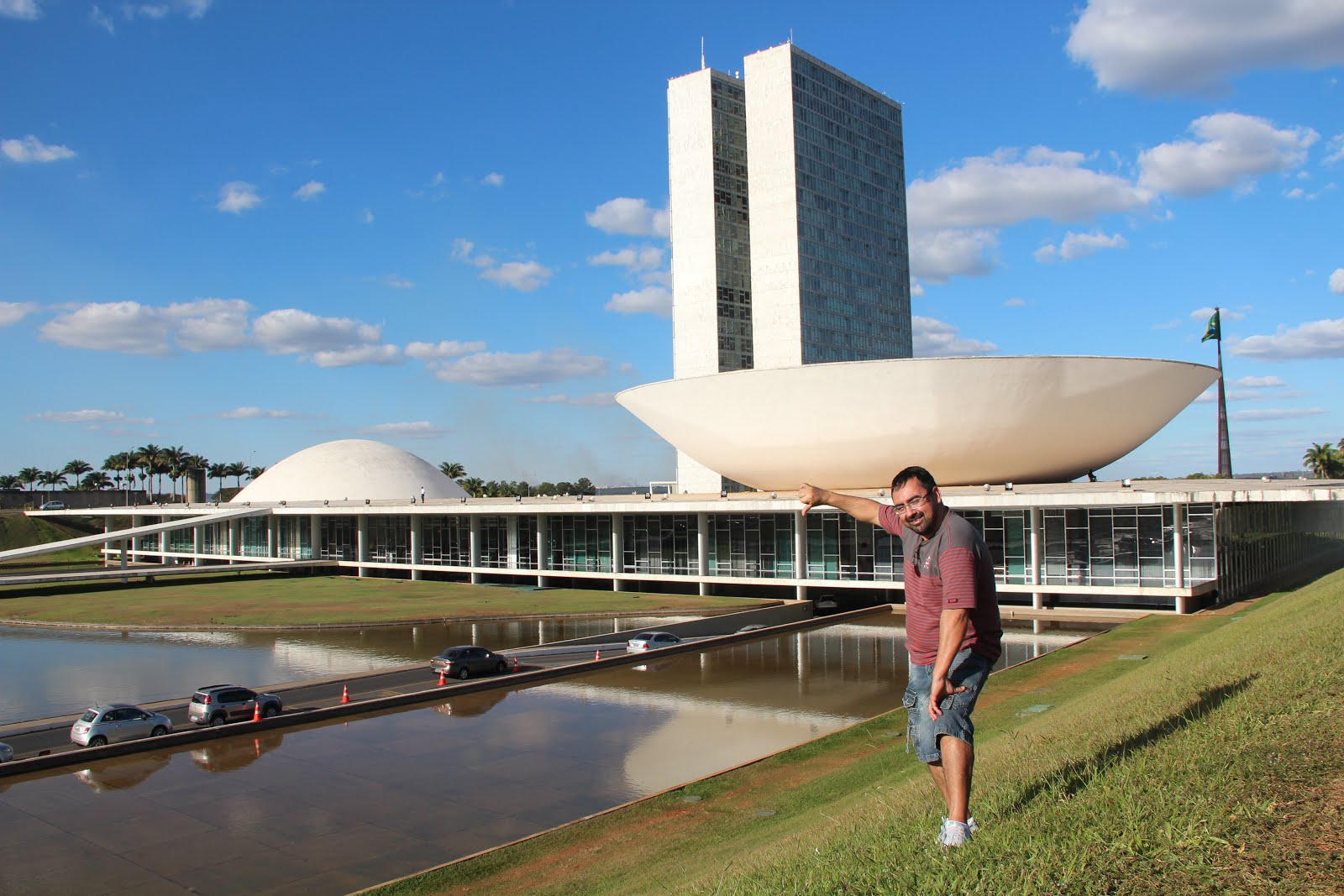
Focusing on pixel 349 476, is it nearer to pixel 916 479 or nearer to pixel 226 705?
pixel 226 705

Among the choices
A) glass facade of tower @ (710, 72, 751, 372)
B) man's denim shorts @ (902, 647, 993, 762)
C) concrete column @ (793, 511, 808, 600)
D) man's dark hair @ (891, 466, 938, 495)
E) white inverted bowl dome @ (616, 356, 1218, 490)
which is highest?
glass facade of tower @ (710, 72, 751, 372)

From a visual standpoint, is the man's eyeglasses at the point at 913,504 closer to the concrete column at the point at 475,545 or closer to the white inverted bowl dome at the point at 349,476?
the concrete column at the point at 475,545

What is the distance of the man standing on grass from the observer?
16.2 feet

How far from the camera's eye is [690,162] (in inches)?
3770

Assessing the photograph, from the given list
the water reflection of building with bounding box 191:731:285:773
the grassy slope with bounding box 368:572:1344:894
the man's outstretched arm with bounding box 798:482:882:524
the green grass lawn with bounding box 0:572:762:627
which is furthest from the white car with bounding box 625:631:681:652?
the man's outstretched arm with bounding box 798:482:882:524

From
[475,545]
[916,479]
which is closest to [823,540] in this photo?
[475,545]

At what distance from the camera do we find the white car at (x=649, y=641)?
82.5ft

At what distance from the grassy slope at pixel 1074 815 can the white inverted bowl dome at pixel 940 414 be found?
2146cm

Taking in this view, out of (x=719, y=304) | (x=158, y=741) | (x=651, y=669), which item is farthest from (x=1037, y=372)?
(x=719, y=304)

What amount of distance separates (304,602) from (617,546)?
47.2 feet

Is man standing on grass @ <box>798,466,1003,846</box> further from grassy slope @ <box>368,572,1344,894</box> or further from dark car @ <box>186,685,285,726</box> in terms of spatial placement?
dark car @ <box>186,685,285,726</box>

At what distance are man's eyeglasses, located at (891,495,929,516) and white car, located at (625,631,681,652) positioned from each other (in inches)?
798

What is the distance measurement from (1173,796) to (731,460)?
35.5 meters

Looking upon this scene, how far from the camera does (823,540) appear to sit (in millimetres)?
38375
